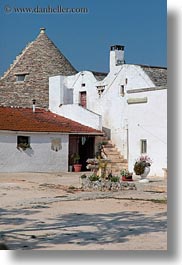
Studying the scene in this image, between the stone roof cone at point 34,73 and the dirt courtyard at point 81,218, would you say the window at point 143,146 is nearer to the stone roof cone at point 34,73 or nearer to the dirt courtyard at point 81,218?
the dirt courtyard at point 81,218

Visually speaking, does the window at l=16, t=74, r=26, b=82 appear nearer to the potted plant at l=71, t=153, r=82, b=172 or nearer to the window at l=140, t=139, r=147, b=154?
the potted plant at l=71, t=153, r=82, b=172

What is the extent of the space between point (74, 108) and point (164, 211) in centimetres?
1579

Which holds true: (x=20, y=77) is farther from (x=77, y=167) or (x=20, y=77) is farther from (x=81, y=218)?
(x=81, y=218)

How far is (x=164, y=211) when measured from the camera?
10328mm

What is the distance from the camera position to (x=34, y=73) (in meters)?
29.3

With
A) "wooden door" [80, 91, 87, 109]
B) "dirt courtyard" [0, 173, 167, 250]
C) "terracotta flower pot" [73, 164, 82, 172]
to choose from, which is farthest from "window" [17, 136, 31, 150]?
"dirt courtyard" [0, 173, 167, 250]

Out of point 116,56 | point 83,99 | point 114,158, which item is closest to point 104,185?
point 114,158

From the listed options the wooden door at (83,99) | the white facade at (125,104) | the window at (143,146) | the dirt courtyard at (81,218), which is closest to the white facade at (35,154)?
the white facade at (125,104)

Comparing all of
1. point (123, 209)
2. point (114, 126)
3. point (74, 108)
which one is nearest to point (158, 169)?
point (114, 126)

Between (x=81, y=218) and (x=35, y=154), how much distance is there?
13.3 metres

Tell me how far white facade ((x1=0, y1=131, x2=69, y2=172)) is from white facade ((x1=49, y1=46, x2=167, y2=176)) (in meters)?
2.59

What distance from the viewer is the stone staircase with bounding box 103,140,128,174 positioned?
2258 centimetres

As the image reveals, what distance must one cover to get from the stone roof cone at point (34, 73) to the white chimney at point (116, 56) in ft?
16.2

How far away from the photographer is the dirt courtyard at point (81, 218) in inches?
275
